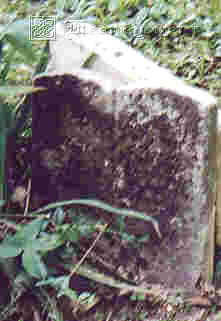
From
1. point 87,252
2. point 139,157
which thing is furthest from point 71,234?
point 139,157

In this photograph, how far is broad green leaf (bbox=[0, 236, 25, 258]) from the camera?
1.67 meters

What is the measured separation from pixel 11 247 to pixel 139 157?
479 mm

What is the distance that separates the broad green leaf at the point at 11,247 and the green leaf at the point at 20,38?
1.82 feet

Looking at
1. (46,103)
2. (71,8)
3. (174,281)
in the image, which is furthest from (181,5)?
(174,281)

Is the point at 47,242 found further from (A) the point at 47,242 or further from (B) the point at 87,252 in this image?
(B) the point at 87,252

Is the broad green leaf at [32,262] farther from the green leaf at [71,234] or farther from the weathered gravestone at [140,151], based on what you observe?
the weathered gravestone at [140,151]

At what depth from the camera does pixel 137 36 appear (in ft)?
9.34

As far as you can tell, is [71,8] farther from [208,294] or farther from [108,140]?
[208,294]

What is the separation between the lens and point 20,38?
1.71m

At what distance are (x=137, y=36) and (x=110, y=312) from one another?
1.49 meters

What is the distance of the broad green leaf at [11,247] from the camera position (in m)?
1.67

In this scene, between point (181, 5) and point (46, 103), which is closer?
point (46, 103)

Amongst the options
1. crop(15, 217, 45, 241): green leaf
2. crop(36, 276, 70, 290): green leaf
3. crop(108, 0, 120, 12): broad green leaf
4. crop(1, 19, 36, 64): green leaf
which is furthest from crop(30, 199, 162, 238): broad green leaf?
crop(108, 0, 120, 12): broad green leaf

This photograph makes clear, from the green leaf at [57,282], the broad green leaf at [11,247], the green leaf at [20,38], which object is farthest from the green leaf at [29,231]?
the green leaf at [20,38]
